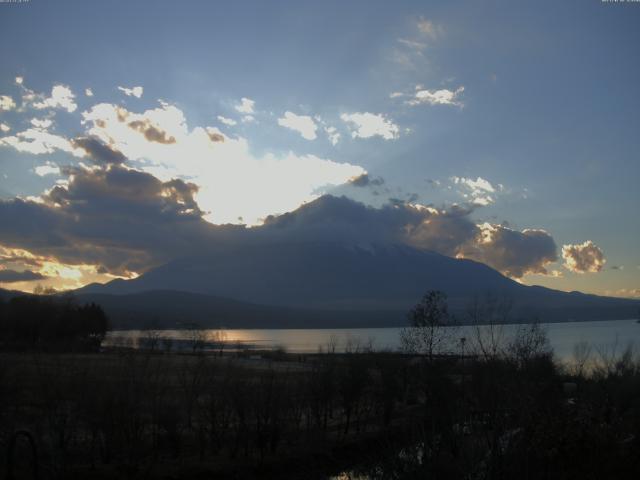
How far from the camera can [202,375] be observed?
28.7 metres

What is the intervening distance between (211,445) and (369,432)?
9.72 metres

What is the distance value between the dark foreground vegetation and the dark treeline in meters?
56.7

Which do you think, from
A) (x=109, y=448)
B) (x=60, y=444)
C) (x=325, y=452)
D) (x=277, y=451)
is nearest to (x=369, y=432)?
(x=325, y=452)

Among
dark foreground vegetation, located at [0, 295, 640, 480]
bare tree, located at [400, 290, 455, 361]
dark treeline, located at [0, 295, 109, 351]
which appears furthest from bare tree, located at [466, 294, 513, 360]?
dark treeline, located at [0, 295, 109, 351]

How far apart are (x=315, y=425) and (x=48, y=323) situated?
72.8 m

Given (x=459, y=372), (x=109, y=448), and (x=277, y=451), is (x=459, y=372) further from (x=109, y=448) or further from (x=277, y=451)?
(x=109, y=448)

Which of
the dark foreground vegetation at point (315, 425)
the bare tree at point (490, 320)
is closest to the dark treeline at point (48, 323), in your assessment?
the bare tree at point (490, 320)

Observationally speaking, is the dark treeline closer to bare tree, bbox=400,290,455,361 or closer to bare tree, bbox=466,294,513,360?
bare tree, bbox=400,290,455,361

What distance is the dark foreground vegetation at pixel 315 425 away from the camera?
1190 centimetres

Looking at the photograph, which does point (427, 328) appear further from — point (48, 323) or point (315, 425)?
point (48, 323)

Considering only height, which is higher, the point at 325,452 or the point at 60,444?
the point at 60,444

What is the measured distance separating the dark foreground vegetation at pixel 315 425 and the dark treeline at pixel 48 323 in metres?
56.7

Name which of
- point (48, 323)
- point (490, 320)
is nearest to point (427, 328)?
point (490, 320)

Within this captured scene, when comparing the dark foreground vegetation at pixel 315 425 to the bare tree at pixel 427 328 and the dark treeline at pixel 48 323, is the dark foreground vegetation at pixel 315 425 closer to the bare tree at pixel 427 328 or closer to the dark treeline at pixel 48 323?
the bare tree at pixel 427 328
